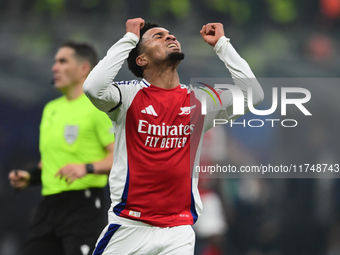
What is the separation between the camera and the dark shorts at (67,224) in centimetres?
492

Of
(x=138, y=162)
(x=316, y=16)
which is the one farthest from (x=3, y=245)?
(x=316, y=16)

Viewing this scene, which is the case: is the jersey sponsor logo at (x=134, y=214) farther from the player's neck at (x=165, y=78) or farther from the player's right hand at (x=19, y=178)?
the player's right hand at (x=19, y=178)

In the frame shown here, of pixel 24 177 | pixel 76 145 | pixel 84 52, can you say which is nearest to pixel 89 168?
pixel 76 145

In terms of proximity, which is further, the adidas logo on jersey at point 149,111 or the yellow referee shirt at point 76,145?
the yellow referee shirt at point 76,145

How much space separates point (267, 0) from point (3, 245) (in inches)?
227

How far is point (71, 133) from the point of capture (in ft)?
17.1

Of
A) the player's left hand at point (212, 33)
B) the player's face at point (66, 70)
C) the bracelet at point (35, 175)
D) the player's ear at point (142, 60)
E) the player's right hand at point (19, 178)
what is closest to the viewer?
the player's left hand at point (212, 33)

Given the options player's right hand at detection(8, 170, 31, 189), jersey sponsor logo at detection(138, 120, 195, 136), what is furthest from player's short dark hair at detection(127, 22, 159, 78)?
player's right hand at detection(8, 170, 31, 189)

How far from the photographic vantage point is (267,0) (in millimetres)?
10797

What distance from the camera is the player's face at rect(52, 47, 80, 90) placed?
5535 mm

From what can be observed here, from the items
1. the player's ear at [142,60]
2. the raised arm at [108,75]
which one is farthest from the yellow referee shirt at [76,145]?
the raised arm at [108,75]

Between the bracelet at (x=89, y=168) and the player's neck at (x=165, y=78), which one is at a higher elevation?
the player's neck at (x=165, y=78)

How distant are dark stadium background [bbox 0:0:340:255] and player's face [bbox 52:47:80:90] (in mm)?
3425

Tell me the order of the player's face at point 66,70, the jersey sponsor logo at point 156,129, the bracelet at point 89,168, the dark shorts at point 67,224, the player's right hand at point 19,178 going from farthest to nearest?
the player's face at point 66,70 < the player's right hand at point 19,178 < the dark shorts at point 67,224 < the bracelet at point 89,168 < the jersey sponsor logo at point 156,129
